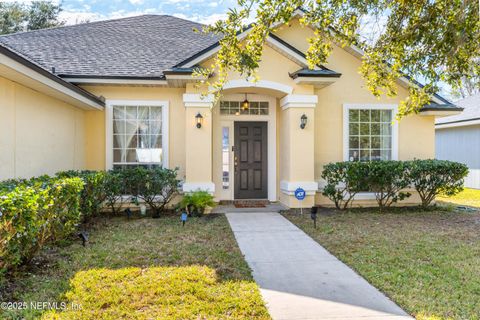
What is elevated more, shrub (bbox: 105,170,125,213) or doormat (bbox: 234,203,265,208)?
shrub (bbox: 105,170,125,213)

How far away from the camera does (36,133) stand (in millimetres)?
6773

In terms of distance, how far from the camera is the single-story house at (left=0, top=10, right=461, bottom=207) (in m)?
8.25

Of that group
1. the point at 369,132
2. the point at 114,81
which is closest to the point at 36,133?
the point at 114,81

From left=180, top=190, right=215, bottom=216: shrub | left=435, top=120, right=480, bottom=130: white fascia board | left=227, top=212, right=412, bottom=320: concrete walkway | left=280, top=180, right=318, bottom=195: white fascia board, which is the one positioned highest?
left=435, top=120, right=480, bottom=130: white fascia board

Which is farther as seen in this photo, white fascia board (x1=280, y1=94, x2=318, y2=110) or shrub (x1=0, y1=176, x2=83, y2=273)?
white fascia board (x1=280, y1=94, x2=318, y2=110)

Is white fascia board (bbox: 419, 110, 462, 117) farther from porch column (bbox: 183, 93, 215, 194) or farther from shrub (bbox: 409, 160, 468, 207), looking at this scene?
porch column (bbox: 183, 93, 215, 194)

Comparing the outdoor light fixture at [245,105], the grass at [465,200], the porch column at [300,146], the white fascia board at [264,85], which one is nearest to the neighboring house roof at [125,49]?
the white fascia board at [264,85]

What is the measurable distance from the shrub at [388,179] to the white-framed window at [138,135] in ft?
17.7

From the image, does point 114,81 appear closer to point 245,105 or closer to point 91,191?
point 91,191

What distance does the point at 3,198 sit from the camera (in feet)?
11.6

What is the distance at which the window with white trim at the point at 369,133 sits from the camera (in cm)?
987

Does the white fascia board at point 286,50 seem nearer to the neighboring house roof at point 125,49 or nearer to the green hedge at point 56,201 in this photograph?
the neighboring house roof at point 125,49

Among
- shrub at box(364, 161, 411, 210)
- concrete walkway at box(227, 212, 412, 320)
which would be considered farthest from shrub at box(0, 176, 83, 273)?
shrub at box(364, 161, 411, 210)

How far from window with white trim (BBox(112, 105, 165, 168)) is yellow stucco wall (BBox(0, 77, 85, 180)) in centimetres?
89
